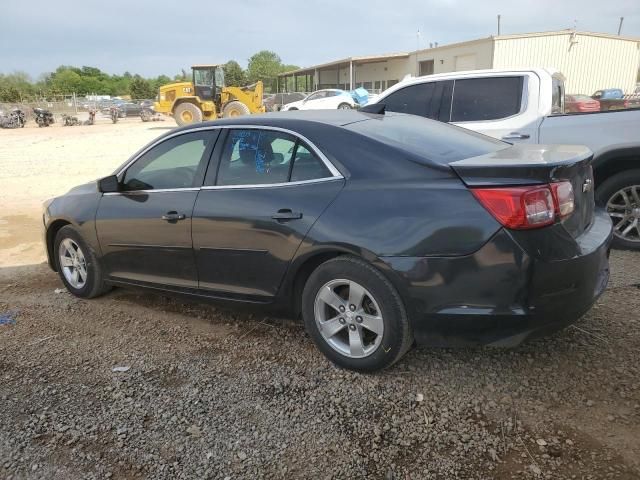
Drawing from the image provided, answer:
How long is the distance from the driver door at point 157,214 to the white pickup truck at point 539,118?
338cm

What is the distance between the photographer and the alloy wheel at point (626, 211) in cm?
502

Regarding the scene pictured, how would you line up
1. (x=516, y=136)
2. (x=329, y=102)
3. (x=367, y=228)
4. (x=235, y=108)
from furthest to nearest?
(x=329, y=102) < (x=235, y=108) < (x=516, y=136) < (x=367, y=228)

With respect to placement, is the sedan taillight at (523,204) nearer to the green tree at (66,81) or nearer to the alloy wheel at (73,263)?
the alloy wheel at (73,263)

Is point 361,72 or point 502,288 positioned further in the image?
point 361,72

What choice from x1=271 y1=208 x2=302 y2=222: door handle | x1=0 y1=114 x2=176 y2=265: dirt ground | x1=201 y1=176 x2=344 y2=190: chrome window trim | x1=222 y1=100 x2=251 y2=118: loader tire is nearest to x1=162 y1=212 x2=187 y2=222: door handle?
x1=201 y1=176 x2=344 y2=190: chrome window trim

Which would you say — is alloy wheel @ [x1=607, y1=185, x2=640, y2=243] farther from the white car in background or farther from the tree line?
the tree line

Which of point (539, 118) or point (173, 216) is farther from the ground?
point (539, 118)

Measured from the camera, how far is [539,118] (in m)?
5.54

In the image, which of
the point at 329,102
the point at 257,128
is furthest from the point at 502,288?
the point at 329,102

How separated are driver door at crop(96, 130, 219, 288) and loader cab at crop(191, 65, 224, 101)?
22.1 meters

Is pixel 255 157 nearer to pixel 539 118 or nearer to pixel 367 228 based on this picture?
pixel 367 228

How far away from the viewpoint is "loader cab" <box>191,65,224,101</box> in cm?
2498

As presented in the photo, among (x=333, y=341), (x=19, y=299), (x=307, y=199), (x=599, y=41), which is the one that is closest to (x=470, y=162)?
(x=307, y=199)

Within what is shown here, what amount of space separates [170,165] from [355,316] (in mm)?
1956
